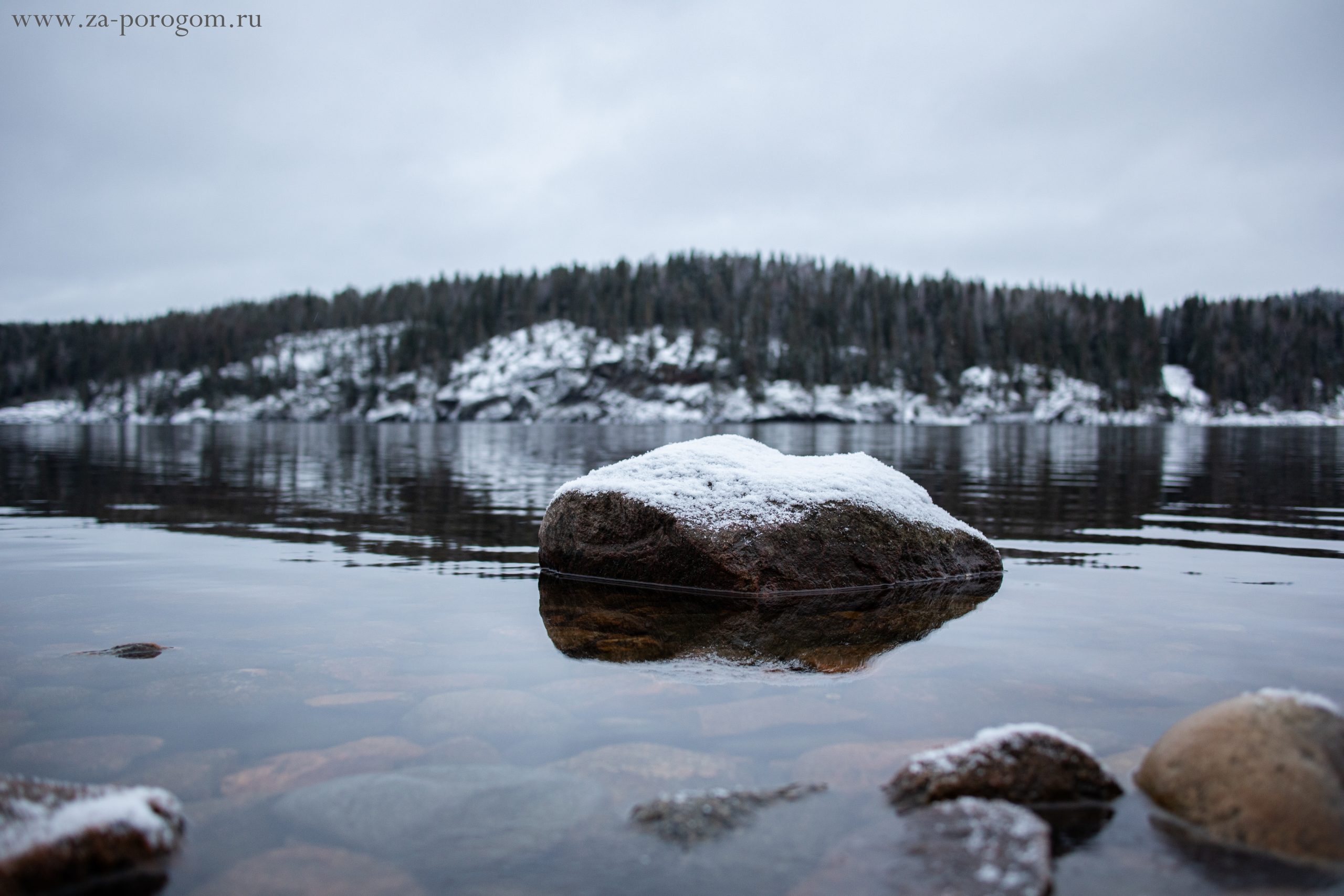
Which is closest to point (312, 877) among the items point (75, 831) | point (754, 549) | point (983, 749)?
point (75, 831)

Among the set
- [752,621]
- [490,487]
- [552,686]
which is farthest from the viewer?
[490,487]

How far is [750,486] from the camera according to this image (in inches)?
347

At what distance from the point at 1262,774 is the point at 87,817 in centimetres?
472

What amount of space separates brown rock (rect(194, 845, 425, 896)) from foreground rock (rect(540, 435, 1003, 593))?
5.53 metres

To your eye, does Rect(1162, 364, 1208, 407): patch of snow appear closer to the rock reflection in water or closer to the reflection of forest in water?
the reflection of forest in water

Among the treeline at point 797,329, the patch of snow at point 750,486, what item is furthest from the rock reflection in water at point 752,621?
the treeline at point 797,329

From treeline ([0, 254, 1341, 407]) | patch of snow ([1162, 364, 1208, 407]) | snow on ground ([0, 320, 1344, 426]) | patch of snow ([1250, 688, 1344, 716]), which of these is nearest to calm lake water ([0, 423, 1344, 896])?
patch of snow ([1250, 688, 1344, 716])

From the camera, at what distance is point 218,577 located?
909cm

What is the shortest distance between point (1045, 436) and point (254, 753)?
239 feet

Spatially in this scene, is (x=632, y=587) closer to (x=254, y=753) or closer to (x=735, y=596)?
(x=735, y=596)

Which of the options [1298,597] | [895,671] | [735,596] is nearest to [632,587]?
[735,596]

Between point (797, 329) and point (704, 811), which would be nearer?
point (704, 811)

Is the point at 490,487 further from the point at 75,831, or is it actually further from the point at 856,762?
the point at 75,831

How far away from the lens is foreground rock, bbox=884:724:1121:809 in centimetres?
361
